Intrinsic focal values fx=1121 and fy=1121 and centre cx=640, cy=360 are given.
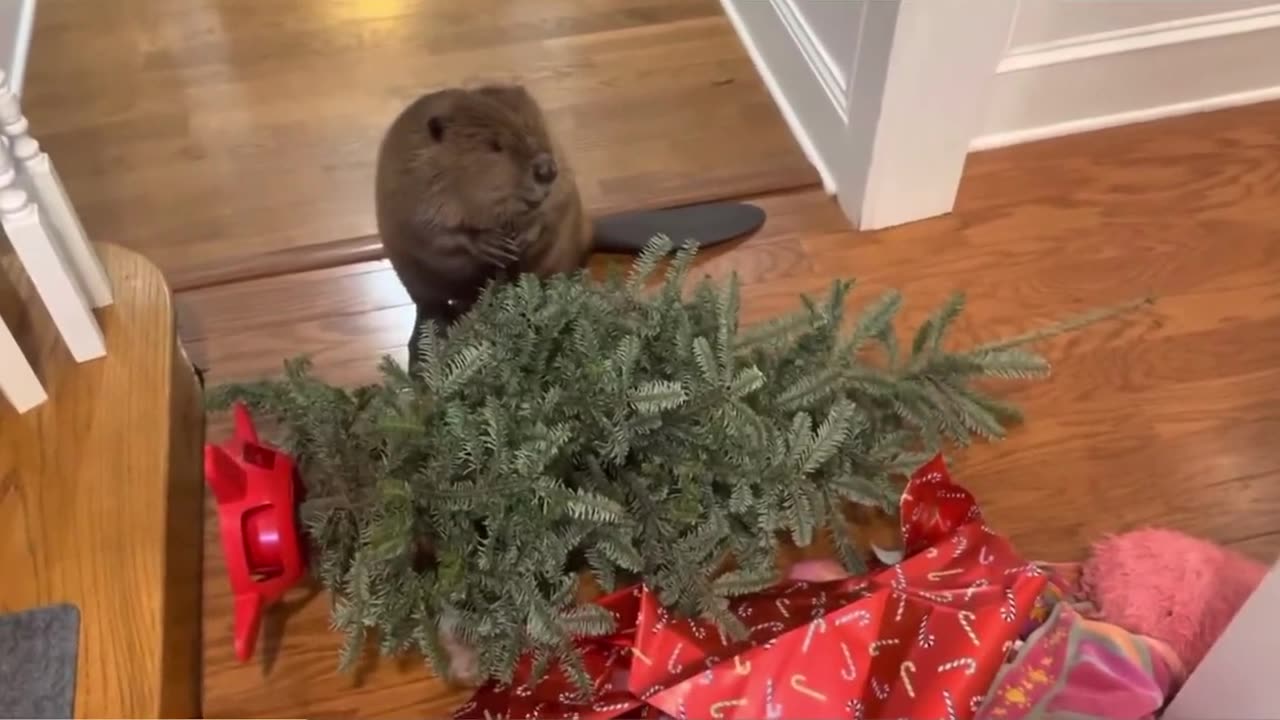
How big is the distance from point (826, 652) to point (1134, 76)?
1052mm

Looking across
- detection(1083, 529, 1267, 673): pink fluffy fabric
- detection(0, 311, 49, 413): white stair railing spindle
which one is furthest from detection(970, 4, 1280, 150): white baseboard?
detection(0, 311, 49, 413): white stair railing spindle

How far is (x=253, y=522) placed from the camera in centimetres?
108

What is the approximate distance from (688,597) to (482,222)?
0.45 meters

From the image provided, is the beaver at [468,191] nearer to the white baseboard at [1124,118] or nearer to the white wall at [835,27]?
the white wall at [835,27]

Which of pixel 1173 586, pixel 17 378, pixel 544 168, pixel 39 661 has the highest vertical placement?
pixel 544 168

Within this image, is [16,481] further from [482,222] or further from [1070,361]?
[1070,361]

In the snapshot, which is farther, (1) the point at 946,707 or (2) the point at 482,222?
(2) the point at 482,222

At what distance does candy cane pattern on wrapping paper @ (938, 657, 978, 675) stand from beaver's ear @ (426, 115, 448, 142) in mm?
734

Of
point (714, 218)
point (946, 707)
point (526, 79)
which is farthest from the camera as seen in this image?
point (526, 79)

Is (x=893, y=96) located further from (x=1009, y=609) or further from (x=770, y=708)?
(x=770, y=708)

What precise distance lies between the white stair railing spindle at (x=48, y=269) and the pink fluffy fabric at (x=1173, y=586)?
3.55ft

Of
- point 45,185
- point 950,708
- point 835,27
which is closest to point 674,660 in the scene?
point 950,708

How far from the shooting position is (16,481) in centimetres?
112

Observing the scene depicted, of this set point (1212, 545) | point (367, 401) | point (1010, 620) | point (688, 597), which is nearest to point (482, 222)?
point (367, 401)
